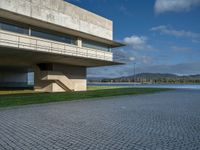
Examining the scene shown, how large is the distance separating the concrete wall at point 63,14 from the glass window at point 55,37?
1601mm

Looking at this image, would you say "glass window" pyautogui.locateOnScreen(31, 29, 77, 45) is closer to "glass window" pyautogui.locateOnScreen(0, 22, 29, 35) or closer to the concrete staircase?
"glass window" pyautogui.locateOnScreen(0, 22, 29, 35)

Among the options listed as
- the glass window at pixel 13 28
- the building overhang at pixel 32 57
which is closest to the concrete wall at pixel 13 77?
the building overhang at pixel 32 57

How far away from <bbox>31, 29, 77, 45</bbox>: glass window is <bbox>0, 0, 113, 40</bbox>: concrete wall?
1.60 meters

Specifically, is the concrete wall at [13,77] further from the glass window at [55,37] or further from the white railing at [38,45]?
the white railing at [38,45]

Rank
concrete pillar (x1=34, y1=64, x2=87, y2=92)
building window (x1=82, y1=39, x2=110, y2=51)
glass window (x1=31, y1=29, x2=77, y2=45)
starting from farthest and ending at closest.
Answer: building window (x1=82, y1=39, x2=110, y2=51)
concrete pillar (x1=34, y1=64, x2=87, y2=92)
glass window (x1=31, y1=29, x2=77, y2=45)

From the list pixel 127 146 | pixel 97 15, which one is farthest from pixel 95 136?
pixel 97 15

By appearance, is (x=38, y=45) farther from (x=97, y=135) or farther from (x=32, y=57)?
(x=97, y=135)

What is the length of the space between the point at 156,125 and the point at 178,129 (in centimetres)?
87

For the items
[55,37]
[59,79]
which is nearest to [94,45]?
[55,37]

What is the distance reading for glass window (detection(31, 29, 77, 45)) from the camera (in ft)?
80.3

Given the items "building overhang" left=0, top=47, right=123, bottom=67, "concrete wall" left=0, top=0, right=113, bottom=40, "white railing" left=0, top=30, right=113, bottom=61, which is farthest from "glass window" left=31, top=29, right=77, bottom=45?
"building overhang" left=0, top=47, right=123, bottom=67

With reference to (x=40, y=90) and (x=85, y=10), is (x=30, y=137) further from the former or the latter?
(x=85, y=10)

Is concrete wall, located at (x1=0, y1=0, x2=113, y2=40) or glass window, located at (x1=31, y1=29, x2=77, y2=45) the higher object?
concrete wall, located at (x1=0, y1=0, x2=113, y2=40)

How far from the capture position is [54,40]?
86.6 feet
